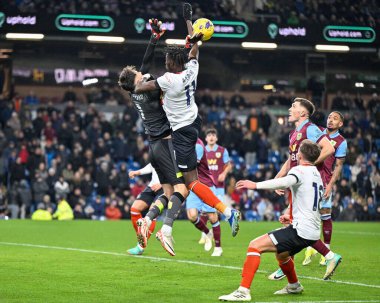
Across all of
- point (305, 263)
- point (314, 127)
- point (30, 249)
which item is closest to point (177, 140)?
point (314, 127)

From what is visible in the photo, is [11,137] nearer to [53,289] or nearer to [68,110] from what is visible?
[68,110]

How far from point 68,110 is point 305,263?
71.1ft

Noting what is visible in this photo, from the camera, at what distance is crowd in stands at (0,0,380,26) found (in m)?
36.2

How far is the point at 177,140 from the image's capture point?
11500 mm

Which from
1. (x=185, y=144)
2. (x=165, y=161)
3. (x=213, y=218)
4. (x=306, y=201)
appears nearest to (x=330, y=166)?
(x=213, y=218)

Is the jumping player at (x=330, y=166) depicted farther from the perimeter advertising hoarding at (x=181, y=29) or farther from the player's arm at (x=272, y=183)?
the perimeter advertising hoarding at (x=181, y=29)

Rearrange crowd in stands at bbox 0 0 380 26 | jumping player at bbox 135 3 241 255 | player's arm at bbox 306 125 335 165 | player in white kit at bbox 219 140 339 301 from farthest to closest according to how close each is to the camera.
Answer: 1. crowd in stands at bbox 0 0 380 26
2. player's arm at bbox 306 125 335 165
3. jumping player at bbox 135 3 241 255
4. player in white kit at bbox 219 140 339 301

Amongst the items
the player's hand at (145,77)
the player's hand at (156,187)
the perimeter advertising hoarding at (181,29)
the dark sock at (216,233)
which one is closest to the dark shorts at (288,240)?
the player's hand at (145,77)

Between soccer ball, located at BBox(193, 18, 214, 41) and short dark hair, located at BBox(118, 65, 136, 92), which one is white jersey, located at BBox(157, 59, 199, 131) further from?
short dark hair, located at BBox(118, 65, 136, 92)

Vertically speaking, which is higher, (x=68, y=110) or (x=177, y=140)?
(x=68, y=110)

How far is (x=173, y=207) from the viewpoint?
38.1 feet

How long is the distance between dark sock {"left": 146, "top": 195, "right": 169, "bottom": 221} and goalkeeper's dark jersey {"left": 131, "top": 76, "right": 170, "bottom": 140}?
0.99 m

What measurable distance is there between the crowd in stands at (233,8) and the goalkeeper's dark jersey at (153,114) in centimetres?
2316

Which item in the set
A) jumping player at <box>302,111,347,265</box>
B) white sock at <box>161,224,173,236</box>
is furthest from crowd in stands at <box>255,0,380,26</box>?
white sock at <box>161,224,173,236</box>
